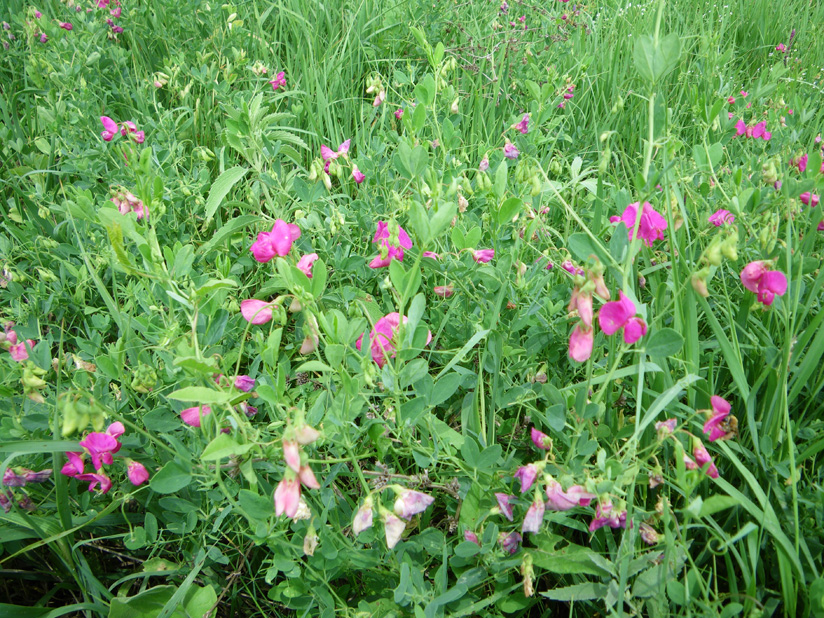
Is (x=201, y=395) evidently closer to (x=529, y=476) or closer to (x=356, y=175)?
(x=529, y=476)

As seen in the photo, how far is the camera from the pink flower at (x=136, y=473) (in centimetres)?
118

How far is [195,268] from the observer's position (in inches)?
68.5

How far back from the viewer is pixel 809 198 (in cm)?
157

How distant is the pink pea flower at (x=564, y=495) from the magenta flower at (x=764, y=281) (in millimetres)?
543

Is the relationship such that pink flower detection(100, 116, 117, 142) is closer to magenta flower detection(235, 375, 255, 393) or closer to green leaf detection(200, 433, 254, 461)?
magenta flower detection(235, 375, 255, 393)

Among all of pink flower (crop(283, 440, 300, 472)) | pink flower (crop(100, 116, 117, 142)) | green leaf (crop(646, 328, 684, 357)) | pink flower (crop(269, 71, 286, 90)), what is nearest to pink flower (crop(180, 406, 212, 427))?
pink flower (crop(283, 440, 300, 472))

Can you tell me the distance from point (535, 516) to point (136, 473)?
825mm

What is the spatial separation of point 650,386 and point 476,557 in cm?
56

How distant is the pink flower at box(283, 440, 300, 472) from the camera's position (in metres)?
0.86

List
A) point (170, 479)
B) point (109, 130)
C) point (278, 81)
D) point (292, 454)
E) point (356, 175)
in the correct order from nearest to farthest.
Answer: point (292, 454)
point (170, 479)
point (356, 175)
point (109, 130)
point (278, 81)

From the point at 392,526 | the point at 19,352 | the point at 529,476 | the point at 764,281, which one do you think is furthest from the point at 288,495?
the point at 764,281

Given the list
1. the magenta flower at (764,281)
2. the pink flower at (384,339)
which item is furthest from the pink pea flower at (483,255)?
the magenta flower at (764,281)

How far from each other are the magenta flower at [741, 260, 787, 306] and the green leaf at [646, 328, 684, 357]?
0.26m

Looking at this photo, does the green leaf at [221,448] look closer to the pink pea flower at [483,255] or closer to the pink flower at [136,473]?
the pink flower at [136,473]
